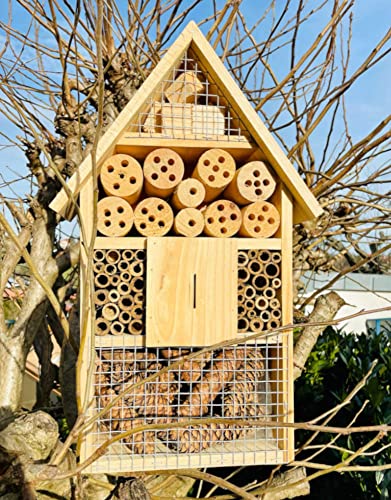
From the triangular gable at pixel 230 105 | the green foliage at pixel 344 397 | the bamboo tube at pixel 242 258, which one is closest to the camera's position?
the triangular gable at pixel 230 105

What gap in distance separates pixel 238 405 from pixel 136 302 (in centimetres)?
38

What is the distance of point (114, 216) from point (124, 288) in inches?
7.1

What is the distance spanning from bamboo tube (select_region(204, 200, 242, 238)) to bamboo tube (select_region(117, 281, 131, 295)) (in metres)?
0.24

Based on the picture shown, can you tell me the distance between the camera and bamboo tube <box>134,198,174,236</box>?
48.3 inches

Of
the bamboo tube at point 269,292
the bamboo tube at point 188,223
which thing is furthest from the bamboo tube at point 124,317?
the bamboo tube at point 269,292

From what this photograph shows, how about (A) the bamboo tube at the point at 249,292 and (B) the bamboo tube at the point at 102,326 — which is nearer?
(B) the bamboo tube at the point at 102,326

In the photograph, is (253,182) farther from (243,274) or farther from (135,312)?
(135,312)

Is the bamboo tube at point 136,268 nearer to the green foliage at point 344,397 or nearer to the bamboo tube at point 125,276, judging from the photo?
the bamboo tube at point 125,276

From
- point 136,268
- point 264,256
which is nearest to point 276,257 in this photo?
point 264,256

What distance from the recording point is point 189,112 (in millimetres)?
1336

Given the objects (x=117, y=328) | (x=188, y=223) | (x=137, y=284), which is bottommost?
(x=117, y=328)

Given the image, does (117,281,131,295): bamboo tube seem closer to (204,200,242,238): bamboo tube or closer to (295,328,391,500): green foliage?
(204,200,242,238): bamboo tube

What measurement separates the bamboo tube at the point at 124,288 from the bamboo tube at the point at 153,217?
13cm

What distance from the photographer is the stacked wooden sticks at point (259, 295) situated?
1268mm
